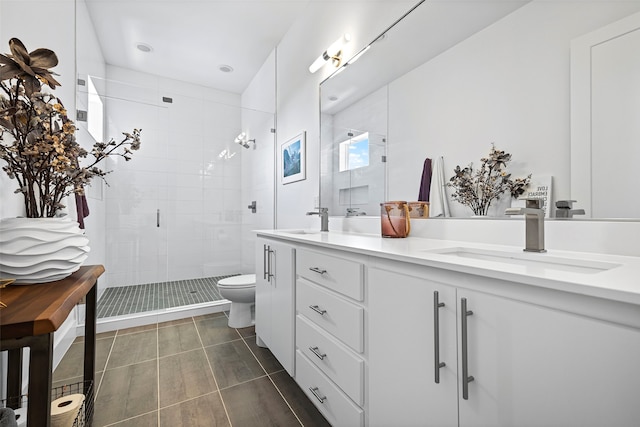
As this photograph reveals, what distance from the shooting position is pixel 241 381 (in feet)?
5.26

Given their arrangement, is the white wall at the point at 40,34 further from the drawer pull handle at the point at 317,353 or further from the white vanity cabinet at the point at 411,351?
the white vanity cabinet at the point at 411,351

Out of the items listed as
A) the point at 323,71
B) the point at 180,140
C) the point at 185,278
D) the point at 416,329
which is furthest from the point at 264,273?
the point at 180,140

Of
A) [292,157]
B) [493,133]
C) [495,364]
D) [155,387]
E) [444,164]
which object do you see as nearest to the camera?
[495,364]

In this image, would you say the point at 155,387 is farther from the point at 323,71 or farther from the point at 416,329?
the point at 323,71

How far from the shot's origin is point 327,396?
120 cm

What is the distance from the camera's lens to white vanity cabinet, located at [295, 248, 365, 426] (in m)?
1.04

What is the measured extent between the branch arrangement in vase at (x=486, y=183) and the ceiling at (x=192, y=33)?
2.33m

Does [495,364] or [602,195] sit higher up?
[602,195]

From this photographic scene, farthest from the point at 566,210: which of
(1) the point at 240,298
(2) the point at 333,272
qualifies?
(1) the point at 240,298

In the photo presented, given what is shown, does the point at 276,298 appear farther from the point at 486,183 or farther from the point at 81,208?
the point at 81,208

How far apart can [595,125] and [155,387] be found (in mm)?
2236

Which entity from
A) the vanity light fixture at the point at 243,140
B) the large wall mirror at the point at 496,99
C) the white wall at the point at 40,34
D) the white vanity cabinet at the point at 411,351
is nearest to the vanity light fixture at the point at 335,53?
the large wall mirror at the point at 496,99

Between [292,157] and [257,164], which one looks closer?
[292,157]

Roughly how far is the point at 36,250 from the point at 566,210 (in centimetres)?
179
